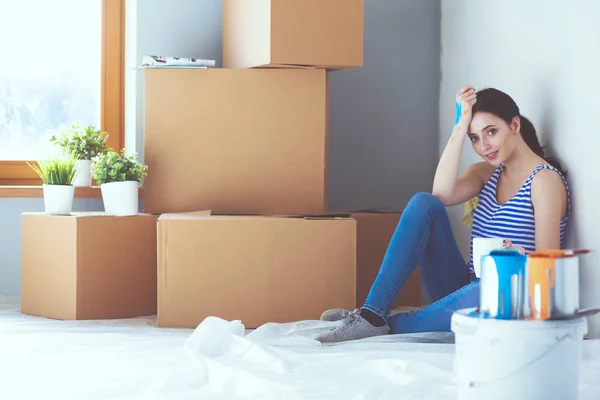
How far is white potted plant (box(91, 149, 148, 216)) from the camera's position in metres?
2.26

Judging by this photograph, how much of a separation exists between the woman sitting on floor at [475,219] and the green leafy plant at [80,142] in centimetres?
100

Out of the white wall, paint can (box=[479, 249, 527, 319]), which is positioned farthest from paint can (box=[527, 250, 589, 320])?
the white wall

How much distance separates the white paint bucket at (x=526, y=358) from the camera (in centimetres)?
102

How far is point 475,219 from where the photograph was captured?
78.5 inches

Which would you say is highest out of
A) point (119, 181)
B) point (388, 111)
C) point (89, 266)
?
point (388, 111)

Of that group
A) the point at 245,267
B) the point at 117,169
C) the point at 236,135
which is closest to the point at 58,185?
the point at 117,169

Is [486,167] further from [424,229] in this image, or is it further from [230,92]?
[230,92]

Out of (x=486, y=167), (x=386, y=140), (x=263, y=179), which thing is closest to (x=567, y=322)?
(x=486, y=167)

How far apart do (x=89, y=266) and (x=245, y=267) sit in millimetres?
454

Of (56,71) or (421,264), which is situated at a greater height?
(56,71)

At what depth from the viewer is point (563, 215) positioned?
178 centimetres

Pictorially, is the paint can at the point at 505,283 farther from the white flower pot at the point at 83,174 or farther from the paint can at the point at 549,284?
the white flower pot at the point at 83,174

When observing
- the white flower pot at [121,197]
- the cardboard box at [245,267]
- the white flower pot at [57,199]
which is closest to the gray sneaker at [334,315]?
the cardboard box at [245,267]

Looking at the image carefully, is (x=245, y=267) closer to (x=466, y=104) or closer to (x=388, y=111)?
(x=466, y=104)
